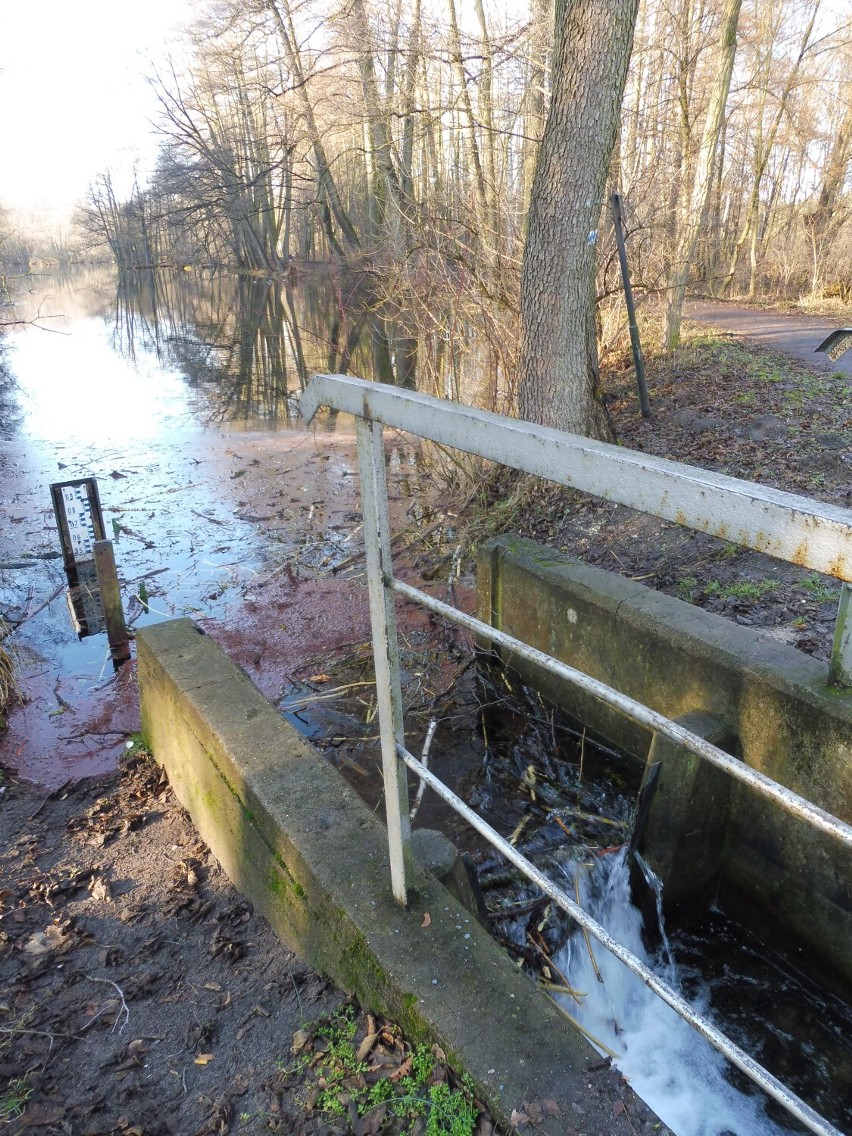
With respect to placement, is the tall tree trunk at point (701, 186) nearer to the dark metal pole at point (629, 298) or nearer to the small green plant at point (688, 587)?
the dark metal pole at point (629, 298)

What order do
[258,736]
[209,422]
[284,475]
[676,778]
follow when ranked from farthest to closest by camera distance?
[209,422], [284,475], [676,778], [258,736]

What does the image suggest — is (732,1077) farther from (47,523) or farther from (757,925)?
(47,523)

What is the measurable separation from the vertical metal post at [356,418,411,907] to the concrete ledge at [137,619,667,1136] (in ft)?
0.48

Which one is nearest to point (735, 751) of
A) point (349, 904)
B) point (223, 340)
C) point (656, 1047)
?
point (656, 1047)

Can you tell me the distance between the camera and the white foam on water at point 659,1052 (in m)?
2.74

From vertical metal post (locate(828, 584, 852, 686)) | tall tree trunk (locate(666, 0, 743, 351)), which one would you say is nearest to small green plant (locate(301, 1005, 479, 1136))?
vertical metal post (locate(828, 584, 852, 686))

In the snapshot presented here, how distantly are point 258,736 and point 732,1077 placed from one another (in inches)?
86.3

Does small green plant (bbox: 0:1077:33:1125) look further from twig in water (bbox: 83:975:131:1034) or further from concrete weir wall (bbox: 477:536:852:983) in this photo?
concrete weir wall (bbox: 477:536:852:983)

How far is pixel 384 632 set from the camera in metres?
1.72

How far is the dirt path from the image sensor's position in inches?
454

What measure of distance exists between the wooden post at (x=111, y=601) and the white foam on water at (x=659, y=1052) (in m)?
4.10

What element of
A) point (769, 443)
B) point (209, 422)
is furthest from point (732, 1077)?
point (209, 422)

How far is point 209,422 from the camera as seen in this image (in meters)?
13.2

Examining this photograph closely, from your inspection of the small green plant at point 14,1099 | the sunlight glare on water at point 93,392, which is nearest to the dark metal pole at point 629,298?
the sunlight glare on water at point 93,392
